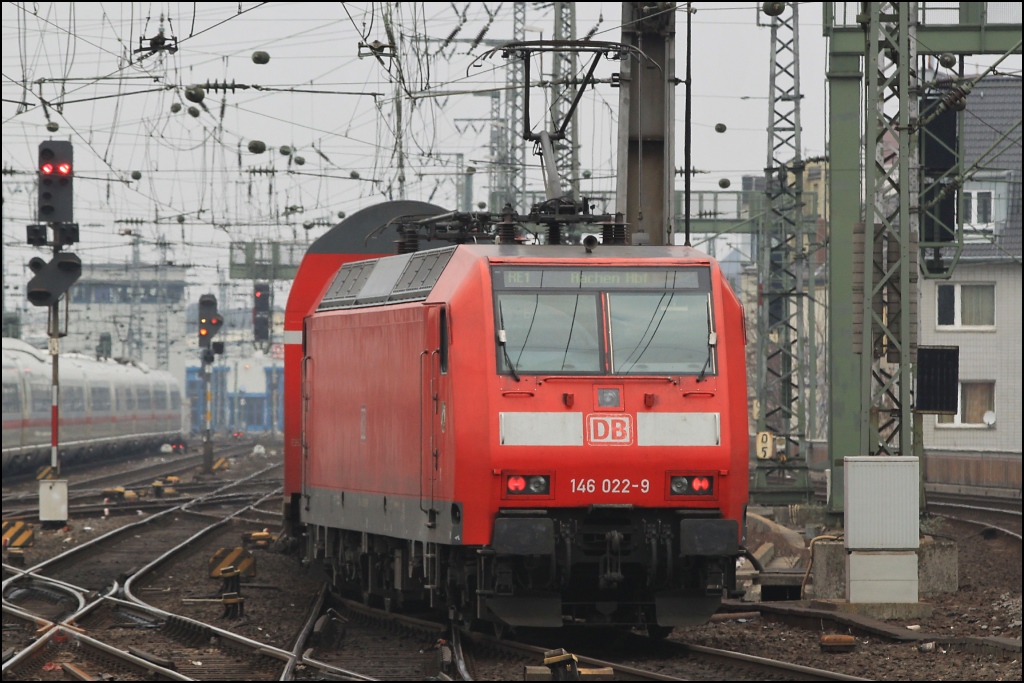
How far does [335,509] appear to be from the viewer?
53.5 feet

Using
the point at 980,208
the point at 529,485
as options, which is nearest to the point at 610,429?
the point at 529,485

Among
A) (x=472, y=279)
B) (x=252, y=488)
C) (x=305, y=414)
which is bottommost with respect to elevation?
(x=252, y=488)

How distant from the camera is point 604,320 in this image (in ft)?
41.6

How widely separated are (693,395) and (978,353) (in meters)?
37.7

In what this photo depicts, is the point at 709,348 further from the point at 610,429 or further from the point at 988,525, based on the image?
the point at 988,525

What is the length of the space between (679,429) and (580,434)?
0.79 m

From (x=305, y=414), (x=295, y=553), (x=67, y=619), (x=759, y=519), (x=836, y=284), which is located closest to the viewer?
(x=67, y=619)

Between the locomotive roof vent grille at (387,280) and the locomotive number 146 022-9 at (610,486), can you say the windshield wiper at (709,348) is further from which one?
the locomotive roof vent grille at (387,280)

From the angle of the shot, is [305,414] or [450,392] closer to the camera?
[450,392]

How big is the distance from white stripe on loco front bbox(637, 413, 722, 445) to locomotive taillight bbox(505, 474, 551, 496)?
79 centimetres

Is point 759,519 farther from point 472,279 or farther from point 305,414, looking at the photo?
point 472,279

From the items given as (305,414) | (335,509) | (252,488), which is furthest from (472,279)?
(252,488)

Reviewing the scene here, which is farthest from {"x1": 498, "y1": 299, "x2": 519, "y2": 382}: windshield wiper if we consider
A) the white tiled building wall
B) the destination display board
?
the white tiled building wall

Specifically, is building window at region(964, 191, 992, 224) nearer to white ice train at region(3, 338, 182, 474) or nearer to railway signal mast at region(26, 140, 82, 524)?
white ice train at region(3, 338, 182, 474)
